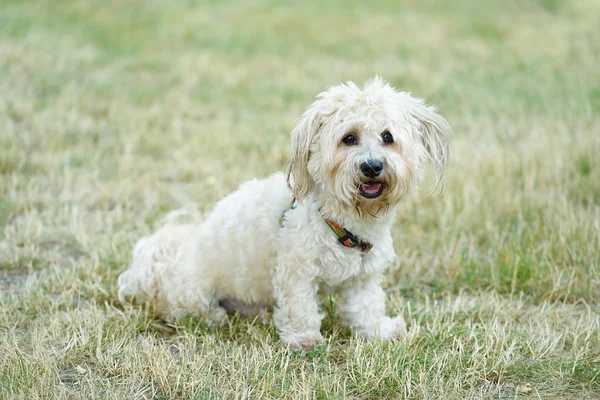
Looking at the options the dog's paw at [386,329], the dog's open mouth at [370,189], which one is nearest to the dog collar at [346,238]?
the dog's open mouth at [370,189]

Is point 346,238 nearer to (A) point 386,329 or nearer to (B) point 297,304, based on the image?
(B) point 297,304

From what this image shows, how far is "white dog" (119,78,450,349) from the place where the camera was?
411 centimetres

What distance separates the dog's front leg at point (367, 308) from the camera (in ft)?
15.0

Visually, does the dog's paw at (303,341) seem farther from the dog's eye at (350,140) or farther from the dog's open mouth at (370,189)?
the dog's eye at (350,140)

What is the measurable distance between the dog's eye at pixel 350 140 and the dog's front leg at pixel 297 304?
0.76m

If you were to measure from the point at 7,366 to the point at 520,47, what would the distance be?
448 inches

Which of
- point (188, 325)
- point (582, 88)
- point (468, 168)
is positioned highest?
point (582, 88)

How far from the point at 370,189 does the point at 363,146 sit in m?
0.24

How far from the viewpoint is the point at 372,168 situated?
4.00 metres

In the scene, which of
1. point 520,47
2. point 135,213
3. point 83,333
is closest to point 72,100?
point 135,213

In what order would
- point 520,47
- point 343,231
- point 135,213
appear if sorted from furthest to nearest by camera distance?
point 520,47 < point 135,213 < point 343,231

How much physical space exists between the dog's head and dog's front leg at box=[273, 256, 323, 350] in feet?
1.47

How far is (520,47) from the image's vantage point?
13.2 metres

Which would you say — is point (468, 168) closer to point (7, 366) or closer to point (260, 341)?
point (260, 341)
